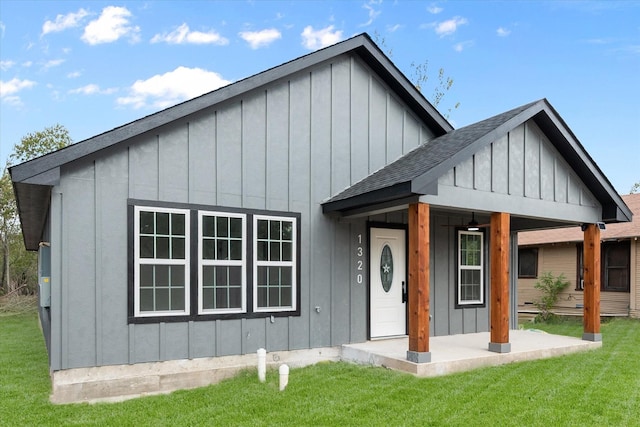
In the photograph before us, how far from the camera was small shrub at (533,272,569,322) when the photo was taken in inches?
677

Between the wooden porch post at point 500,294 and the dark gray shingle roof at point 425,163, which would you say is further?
the wooden porch post at point 500,294

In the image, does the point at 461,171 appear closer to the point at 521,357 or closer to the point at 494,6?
the point at 521,357

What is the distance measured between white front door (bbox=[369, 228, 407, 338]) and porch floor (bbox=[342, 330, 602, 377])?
27 cm

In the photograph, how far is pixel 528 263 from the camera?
1886 cm

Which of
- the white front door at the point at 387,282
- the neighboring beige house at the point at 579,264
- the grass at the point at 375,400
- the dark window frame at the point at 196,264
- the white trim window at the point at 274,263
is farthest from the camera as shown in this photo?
the neighboring beige house at the point at 579,264

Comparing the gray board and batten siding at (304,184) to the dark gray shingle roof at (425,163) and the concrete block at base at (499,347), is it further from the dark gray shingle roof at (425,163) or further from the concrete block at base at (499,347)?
the concrete block at base at (499,347)

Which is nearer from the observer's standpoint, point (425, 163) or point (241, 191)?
point (425, 163)

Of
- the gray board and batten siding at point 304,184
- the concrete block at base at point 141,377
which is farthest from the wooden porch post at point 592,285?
the concrete block at base at point 141,377

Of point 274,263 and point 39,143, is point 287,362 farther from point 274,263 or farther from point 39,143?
point 39,143

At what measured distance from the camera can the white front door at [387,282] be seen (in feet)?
29.2

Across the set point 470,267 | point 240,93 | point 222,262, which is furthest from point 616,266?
point 240,93

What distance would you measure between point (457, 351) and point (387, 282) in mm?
1786

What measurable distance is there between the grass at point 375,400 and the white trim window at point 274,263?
1.06 metres

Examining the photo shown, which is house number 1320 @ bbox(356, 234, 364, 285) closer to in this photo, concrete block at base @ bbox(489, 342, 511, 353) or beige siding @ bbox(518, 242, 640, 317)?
concrete block at base @ bbox(489, 342, 511, 353)
